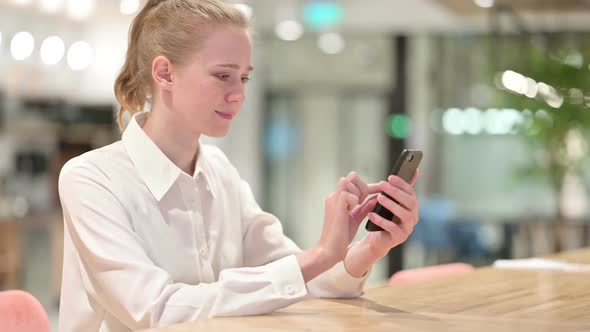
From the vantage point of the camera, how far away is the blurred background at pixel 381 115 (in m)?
8.94

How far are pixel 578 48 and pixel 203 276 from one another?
9544mm

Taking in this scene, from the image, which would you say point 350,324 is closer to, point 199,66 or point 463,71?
point 199,66

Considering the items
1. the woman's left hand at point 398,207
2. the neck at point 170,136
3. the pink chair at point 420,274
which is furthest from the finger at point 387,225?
the pink chair at point 420,274

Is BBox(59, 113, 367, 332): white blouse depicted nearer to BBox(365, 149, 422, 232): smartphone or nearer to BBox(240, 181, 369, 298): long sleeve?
BBox(240, 181, 369, 298): long sleeve

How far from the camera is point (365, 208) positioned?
211 cm

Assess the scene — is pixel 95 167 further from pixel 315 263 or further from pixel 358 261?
pixel 358 261

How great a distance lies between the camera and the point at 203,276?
2195mm

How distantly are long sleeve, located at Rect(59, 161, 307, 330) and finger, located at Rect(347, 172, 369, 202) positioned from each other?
216 millimetres

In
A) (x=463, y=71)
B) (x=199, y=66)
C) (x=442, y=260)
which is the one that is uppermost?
(x=463, y=71)

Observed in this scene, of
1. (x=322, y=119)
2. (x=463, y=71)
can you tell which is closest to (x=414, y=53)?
(x=463, y=71)

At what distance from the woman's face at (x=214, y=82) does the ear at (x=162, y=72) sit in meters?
0.02

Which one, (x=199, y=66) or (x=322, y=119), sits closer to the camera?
(x=199, y=66)

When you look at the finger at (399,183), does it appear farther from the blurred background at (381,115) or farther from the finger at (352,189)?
the blurred background at (381,115)

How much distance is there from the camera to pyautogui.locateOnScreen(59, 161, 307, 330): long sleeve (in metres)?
1.89
